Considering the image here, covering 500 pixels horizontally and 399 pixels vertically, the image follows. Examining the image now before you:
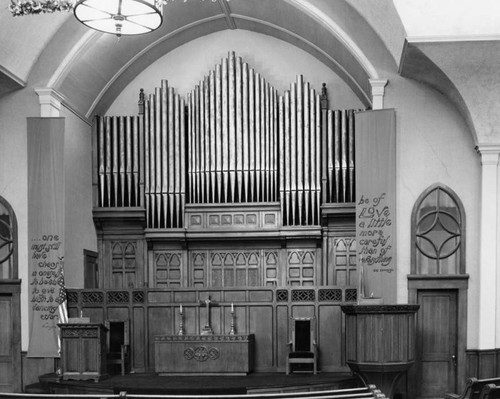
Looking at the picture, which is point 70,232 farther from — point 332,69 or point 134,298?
point 332,69

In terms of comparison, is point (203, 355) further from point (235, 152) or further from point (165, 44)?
point (165, 44)

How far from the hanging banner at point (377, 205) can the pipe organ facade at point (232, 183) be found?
1.24 metres

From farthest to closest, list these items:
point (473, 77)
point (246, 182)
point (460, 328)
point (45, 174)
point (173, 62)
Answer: point (173, 62) < point (246, 182) < point (45, 174) < point (460, 328) < point (473, 77)

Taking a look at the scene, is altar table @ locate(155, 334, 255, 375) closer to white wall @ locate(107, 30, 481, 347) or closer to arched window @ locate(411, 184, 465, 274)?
white wall @ locate(107, 30, 481, 347)

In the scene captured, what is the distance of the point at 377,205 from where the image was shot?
10.0m

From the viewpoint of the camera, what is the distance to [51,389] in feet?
31.5

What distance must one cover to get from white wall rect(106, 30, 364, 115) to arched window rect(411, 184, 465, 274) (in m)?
2.66

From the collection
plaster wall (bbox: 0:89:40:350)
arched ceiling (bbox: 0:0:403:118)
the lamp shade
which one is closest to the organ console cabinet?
plaster wall (bbox: 0:89:40:350)

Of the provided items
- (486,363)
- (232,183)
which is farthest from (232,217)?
(486,363)

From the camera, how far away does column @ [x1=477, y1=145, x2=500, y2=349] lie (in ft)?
31.4

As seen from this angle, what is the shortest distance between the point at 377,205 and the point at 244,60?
3766 millimetres

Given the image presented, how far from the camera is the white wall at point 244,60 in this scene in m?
12.1

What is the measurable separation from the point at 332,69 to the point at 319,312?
13.1 feet

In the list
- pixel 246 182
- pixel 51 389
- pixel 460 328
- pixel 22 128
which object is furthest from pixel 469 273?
pixel 22 128
